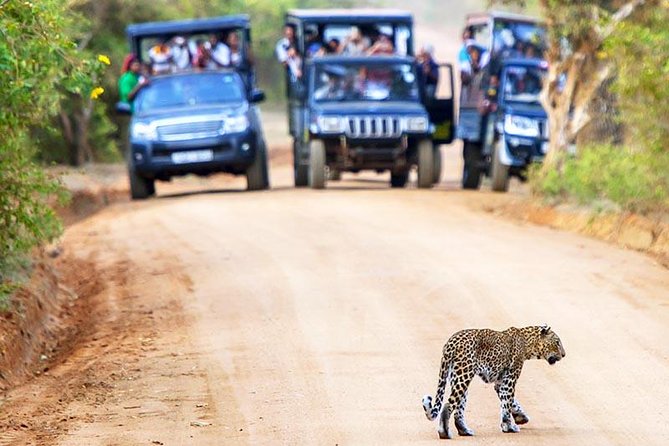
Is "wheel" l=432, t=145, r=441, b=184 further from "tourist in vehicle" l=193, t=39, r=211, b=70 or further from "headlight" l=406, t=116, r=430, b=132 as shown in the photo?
"tourist in vehicle" l=193, t=39, r=211, b=70

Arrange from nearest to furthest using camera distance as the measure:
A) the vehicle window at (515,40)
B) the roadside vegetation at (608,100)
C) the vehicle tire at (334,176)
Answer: the roadside vegetation at (608,100)
the vehicle window at (515,40)
the vehicle tire at (334,176)

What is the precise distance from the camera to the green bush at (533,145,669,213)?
16.7m

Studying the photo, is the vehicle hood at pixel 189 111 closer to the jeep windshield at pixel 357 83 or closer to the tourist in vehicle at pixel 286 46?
the jeep windshield at pixel 357 83

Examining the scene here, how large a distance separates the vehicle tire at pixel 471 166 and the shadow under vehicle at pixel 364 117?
0.54 metres

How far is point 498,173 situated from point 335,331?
504 inches

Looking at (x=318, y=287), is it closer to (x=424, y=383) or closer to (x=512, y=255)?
(x=512, y=255)

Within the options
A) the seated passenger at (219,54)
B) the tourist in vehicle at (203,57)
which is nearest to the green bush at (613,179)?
the seated passenger at (219,54)

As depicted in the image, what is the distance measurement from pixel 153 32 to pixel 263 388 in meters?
16.2

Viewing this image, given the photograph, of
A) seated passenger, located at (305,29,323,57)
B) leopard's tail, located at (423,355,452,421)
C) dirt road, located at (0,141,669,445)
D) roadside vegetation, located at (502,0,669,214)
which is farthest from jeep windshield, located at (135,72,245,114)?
leopard's tail, located at (423,355,452,421)

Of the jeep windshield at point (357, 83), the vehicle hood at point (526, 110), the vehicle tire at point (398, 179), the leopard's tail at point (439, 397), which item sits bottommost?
the vehicle tire at point (398, 179)

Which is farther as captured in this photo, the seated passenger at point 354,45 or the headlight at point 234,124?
the seated passenger at point 354,45

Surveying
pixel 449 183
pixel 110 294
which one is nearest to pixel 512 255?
pixel 110 294

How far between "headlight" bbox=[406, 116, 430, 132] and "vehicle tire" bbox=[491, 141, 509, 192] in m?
1.13

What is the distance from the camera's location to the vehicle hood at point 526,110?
23.1 m
